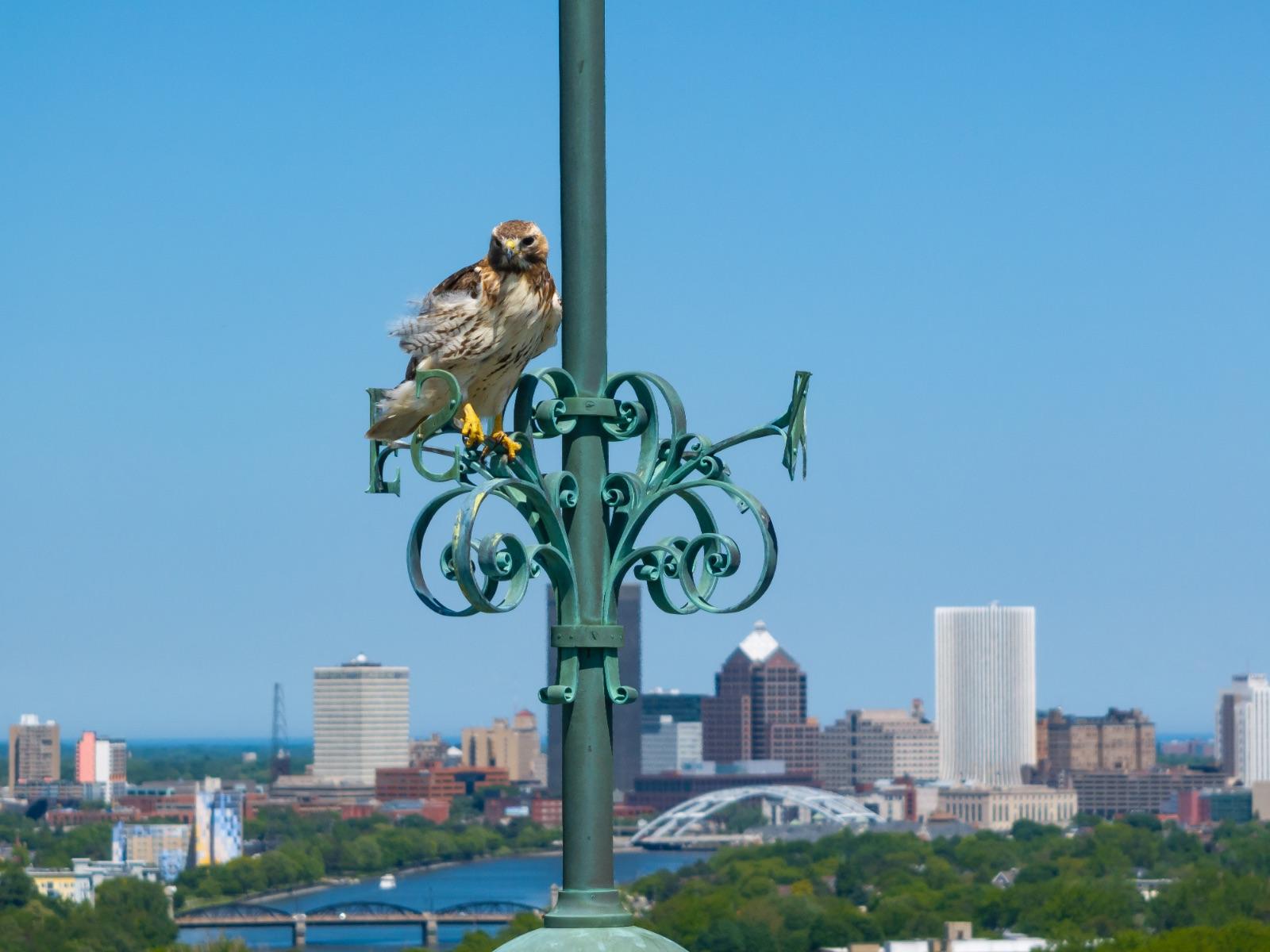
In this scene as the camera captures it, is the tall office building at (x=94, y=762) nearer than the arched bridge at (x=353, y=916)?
No

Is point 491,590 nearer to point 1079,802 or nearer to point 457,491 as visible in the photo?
point 457,491

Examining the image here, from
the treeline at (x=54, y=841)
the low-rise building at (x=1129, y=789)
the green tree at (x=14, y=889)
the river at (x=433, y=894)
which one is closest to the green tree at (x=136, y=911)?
the river at (x=433, y=894)

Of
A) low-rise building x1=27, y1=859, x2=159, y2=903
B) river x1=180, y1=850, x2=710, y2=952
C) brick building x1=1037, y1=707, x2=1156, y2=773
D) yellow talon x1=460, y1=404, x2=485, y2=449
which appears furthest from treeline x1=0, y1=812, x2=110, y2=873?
yellow talon x1=460, y1=404, x2=485, y2=449

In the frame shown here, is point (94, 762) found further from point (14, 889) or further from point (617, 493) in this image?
point (617, 493)

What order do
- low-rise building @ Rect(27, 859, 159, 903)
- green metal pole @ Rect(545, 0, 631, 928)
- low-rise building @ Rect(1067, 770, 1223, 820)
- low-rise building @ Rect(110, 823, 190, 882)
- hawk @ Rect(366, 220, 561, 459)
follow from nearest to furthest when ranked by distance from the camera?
green metal pole @ Rect(545, 0, 631, 928) < hawk @ Rect(366, 220, 561, 459) < low-rise building @ Rect(27, 859, 159, 903) < low-rise building @ Rect(110, 823, 190, 882) < low-rise building @ Rect(1067, 770, 1223, 820)

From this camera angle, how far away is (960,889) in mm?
95000

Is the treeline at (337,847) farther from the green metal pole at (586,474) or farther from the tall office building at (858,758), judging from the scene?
the green metal pole at (586,474)

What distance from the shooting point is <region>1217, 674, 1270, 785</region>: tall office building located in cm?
18550

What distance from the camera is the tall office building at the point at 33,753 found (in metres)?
180

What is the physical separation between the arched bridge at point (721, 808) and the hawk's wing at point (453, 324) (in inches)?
5645

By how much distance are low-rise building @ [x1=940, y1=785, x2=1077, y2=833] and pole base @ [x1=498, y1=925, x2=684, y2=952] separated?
15317cm

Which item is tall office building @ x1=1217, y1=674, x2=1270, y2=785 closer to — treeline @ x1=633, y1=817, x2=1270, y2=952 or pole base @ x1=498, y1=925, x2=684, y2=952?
treeline @ x1=633, y1=817, x2=1270, y2=952

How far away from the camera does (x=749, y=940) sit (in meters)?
79.5

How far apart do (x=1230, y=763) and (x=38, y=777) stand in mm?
77095
